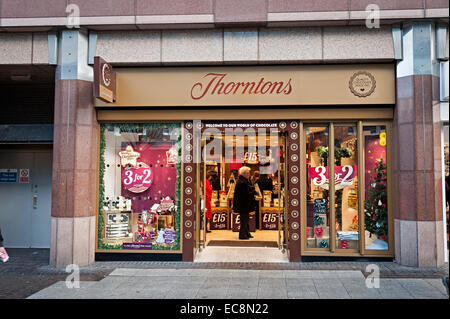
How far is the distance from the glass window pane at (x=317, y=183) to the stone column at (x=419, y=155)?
1.48 metres

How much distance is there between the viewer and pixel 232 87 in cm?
805

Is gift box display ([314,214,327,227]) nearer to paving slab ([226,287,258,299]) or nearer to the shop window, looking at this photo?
paving slab ([226,287,258,299])

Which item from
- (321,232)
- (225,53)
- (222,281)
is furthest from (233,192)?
(222,281)

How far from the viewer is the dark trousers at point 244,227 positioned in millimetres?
10422

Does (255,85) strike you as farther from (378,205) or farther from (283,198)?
(378,205)

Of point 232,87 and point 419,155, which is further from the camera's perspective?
point 232,87

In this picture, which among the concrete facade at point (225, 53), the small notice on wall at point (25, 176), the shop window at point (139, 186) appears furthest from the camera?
the small notice on wall at point (25, 176)

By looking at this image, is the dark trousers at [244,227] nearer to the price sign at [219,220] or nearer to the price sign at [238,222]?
the price sign at [238,222]

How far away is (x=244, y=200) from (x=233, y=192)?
1183 millimetres

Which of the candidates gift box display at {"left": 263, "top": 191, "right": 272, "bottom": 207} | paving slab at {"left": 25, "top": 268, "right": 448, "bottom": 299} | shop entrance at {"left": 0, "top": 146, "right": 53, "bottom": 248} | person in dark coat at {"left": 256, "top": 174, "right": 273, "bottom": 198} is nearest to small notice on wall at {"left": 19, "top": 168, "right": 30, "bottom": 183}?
shop entrance at {"left": 0, "top": 146, "right": 53, "bottom": 248}

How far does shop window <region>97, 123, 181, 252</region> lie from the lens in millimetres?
8320

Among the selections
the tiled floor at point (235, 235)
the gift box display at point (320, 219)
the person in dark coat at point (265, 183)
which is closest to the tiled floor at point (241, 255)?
the tiled floor at point (235, 235)

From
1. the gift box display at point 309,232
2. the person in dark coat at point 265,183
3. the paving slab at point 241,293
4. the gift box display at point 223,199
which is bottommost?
the paving slab at point 241,293

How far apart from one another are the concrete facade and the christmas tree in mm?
291
